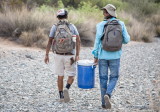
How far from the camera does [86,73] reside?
5.95 meters

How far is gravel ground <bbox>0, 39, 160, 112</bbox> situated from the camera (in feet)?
19.5

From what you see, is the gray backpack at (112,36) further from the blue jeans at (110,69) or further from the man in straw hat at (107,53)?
the blue jeans at (110,69)

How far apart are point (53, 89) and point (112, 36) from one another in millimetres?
2414

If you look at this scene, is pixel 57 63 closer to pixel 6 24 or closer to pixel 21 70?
pixel 21 70

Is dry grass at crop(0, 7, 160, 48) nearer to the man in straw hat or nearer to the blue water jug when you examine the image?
the blue water jug

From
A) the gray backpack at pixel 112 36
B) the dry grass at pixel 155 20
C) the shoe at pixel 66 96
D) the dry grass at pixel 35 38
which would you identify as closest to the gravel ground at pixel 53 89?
the shoe at pixel 66 96

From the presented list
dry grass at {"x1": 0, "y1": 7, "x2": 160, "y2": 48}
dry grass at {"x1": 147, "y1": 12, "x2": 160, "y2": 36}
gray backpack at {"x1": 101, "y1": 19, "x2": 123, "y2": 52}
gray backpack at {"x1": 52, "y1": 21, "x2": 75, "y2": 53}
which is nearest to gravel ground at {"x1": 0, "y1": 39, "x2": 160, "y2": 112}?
gray backpack at {"x1": 52, "y1": 21, "x2": 75, "y2": 53}

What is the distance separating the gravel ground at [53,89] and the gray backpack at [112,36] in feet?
3.61

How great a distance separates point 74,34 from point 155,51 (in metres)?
9.93

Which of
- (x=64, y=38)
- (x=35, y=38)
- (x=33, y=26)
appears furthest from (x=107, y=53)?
(x=33, y=26)

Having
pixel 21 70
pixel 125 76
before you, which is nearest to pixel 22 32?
pixel 21 70

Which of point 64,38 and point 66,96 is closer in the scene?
point 64,38

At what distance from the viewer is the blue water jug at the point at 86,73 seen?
232 inches

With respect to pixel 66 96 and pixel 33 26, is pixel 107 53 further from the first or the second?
pixel 33 26
